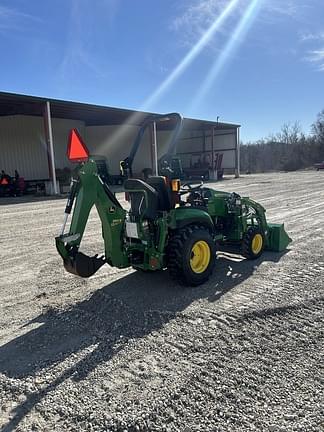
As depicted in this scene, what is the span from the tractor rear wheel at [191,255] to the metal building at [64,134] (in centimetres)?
1562

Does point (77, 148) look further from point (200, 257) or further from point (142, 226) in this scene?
point (200, 257)

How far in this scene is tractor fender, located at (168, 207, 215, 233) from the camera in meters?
4.18

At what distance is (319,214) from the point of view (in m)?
9.46

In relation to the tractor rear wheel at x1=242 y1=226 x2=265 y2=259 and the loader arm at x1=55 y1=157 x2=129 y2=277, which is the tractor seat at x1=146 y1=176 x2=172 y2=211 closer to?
the loader arm at x1=55 y1=157 x2=129 y2=277

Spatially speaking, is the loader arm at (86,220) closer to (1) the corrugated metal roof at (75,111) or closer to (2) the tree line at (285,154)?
(1) the corrugated metal roof at (75,111)

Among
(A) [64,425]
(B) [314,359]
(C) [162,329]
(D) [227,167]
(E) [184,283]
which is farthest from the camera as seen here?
(D) [227,167]

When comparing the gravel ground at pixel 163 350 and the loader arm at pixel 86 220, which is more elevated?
the loader arm at pixel 86 220

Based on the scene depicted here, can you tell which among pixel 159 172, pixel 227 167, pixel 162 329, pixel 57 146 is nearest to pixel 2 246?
pixel 159 172

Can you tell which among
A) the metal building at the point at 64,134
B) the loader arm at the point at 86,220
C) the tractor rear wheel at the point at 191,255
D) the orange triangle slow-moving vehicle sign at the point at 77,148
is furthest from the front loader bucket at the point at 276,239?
the metal building at the point at 64,134

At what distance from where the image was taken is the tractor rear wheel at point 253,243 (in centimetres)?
527

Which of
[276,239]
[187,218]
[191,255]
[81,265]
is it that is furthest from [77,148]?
[276,239]

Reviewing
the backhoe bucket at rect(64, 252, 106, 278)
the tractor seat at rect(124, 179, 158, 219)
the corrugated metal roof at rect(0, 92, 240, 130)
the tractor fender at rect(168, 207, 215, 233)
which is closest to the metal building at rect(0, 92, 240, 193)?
the corrugated metal roof at rect(0, 92, 240, 130)

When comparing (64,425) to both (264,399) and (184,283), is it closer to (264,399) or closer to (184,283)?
(264,399)

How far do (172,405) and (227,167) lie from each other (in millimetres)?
34466
